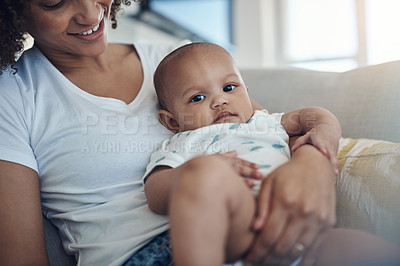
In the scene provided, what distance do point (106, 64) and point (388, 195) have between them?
0.85m

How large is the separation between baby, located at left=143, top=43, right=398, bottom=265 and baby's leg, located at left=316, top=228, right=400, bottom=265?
0.08 meters

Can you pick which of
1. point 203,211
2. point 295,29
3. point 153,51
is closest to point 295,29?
point 295,29

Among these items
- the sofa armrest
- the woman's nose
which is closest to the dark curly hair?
the woman's nose

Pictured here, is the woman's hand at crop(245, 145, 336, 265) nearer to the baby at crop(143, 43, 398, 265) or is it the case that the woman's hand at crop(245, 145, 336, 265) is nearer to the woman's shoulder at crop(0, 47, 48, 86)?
the baby at crop(143, 43, 398, 265)

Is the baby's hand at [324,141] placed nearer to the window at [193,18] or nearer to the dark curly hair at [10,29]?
the dark curly hair at [10,29]

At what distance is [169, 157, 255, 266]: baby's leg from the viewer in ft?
2.02

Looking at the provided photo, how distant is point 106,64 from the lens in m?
1.27

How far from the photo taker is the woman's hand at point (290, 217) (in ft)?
2.34

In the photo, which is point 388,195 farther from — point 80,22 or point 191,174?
point 80,22

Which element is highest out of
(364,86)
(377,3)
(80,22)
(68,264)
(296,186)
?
(377,3)

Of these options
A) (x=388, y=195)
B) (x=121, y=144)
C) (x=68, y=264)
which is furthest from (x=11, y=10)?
(x=388, y=195)

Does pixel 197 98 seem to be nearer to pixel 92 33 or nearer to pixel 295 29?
pixel 92 33

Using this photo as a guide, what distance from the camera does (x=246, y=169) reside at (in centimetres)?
81

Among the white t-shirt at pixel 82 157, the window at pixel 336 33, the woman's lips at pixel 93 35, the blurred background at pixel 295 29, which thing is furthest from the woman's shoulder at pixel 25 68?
the window at pixel 336 33
